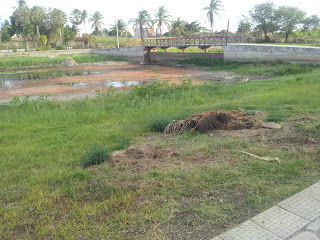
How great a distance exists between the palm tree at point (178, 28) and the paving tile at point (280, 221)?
59.8 metres

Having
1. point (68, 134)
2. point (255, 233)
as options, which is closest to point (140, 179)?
point (255, 233)

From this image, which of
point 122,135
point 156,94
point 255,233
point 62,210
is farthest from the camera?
point 156,94

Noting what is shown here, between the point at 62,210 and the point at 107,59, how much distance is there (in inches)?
1742

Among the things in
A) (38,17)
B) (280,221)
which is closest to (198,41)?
(280,221)

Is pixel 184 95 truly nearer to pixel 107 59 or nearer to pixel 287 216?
pixel 287 216

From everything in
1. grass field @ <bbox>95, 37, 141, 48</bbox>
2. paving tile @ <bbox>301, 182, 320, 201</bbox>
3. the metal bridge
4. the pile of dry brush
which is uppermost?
grass field @ <bbox>95, 37, 141, 48</bbox>

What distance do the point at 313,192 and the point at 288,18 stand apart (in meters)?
42.1

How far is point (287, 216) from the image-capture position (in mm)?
3188

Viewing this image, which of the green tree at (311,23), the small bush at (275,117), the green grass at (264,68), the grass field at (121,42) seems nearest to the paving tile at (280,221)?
the small bush at (275,117)

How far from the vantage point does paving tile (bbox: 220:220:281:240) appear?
9.39 ft

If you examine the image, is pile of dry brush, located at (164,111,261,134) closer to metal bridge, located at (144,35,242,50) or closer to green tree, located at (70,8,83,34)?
metal bridge, located at (144,35,242,50)

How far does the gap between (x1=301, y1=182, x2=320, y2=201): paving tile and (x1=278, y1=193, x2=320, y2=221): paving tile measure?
71mm

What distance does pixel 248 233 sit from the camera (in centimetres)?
293

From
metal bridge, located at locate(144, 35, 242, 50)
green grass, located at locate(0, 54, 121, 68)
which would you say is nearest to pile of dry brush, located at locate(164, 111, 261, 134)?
metal bridge, located at locate(144, 35, 242, 50)
